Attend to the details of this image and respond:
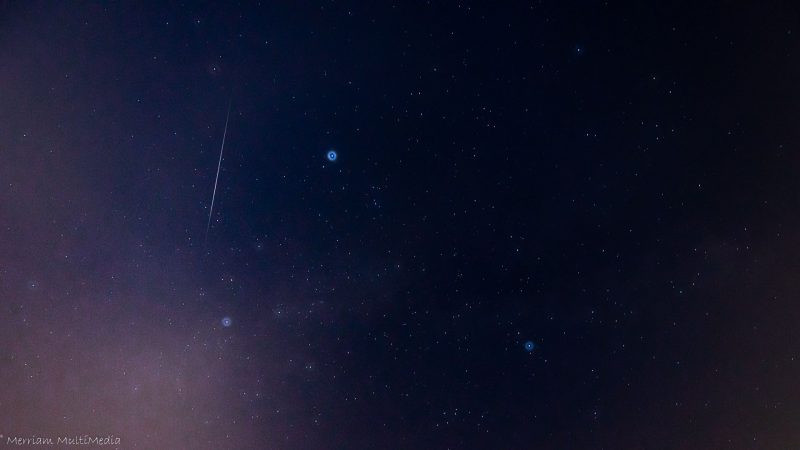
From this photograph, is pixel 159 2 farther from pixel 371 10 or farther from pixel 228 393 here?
pixel 228 393

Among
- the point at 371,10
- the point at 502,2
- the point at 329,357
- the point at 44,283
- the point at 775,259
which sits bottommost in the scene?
the point at 775,259

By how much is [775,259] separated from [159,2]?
283cm

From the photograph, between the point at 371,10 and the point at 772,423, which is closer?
the point at 371,10

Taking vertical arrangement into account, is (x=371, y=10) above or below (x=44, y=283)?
above

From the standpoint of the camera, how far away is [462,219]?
6.56 ft

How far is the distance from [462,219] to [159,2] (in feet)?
4.92

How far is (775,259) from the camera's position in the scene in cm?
213

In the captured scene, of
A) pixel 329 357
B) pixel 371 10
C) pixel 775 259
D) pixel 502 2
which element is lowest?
pixel 775 259

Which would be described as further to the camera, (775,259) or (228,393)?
(775,259)

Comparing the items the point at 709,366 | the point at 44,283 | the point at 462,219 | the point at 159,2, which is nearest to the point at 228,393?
the point at 44,283

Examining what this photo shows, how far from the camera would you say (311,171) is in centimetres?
196

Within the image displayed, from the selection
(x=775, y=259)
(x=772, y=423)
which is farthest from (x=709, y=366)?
(x=775, y=259)

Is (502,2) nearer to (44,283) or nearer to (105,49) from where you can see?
(105,49)

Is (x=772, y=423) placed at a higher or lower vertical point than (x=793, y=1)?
lower
